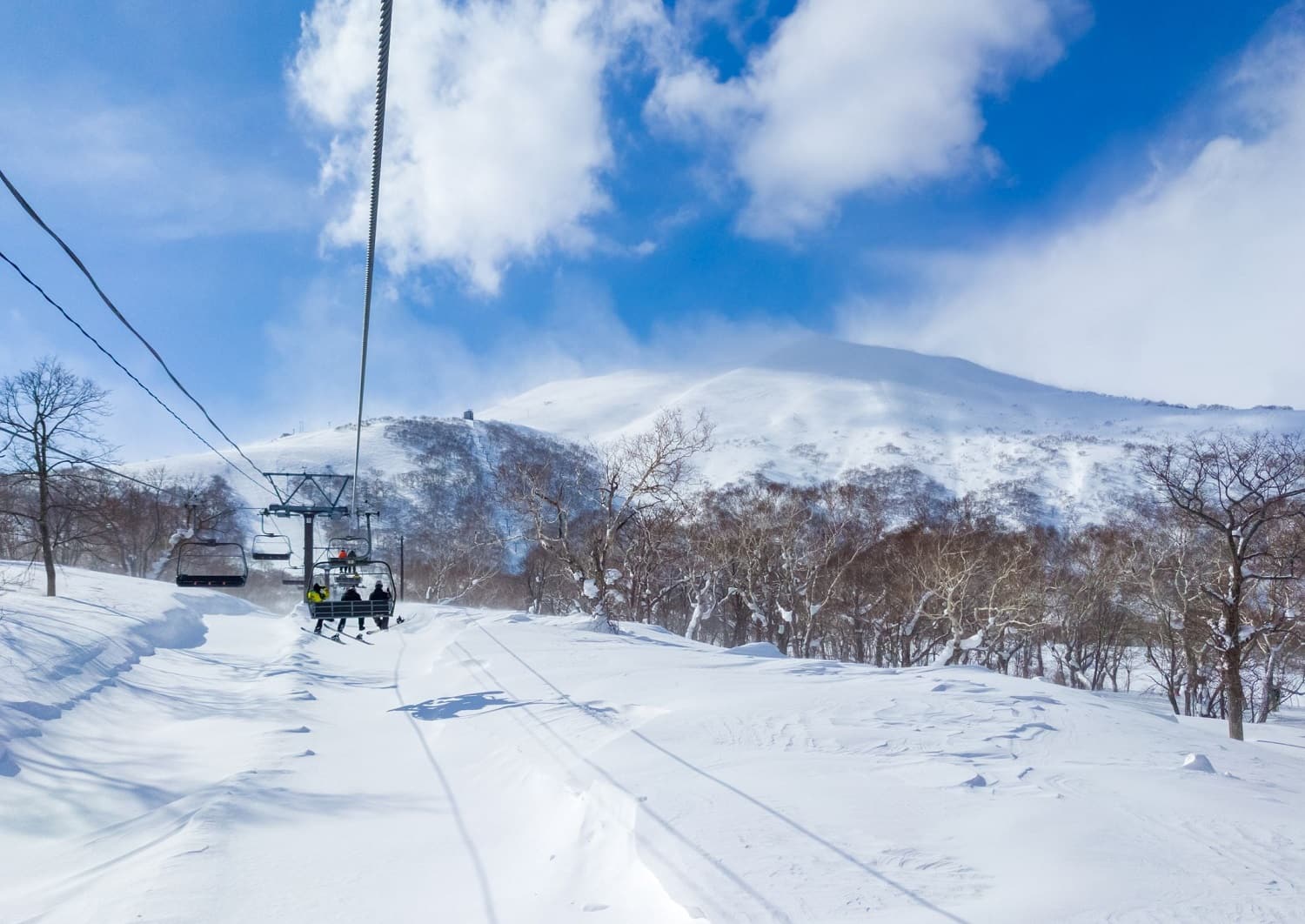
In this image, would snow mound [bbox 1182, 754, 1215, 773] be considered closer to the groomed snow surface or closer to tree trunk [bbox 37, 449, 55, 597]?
the groomed snow surface

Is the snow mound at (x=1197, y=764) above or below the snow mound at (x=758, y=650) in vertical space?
above

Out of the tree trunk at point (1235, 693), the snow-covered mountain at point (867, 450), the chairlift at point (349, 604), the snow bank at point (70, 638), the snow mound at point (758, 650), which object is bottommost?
the tree trunk at point (1235, 693)

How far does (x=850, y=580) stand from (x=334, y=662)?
118ft

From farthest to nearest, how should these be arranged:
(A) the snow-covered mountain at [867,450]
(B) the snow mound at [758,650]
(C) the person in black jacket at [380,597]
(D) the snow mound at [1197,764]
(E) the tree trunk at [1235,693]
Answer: (A) the snow-covered mountain at [867,450], (E) the tree trunk at [1235,693], (B) the snow mound at [758,650], (C) the person in black jacket at [380,597], (D) the snow mound at [1197,764]

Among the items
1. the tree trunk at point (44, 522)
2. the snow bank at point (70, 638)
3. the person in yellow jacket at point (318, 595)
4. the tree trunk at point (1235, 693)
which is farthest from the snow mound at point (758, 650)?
the tree trunk at point (44, 522)

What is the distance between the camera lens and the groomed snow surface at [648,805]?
18.2 feet

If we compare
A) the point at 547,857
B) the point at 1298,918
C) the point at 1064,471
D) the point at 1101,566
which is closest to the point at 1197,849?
the point at 1298,918

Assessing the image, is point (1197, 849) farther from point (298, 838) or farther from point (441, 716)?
point (441, 716)

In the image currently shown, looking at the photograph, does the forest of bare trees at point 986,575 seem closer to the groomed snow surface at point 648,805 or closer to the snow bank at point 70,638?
the snow bank at point 70,638

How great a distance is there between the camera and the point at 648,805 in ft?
24.5

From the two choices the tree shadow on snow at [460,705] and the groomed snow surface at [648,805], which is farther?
the tree shadow on snow at [460,705]

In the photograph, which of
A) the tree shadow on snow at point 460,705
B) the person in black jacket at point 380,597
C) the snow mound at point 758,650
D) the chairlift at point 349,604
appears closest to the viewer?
the tree shadow on snow at point 460,705

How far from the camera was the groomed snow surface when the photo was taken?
5.55 metres

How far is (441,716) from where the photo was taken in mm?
14734
